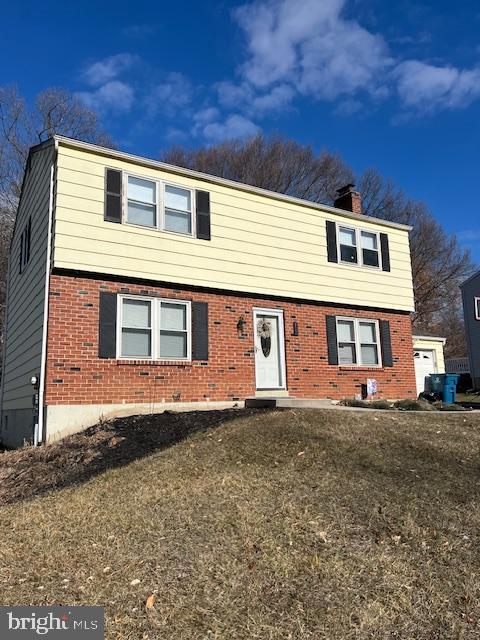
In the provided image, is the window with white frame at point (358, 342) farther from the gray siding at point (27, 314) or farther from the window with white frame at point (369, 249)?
the gray siding at point (27, 314)

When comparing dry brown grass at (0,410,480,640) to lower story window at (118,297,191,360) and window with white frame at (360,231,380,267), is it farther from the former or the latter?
window with white frame at (360,231,380,267)

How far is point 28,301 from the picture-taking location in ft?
39.6

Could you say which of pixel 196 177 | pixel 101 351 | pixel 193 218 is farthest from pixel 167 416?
pixel 196 177

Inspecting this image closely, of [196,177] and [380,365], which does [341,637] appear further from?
[380,365]

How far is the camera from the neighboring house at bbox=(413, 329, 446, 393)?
18.9m

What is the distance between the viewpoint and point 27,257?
1285cm

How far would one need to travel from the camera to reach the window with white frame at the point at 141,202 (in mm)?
11109

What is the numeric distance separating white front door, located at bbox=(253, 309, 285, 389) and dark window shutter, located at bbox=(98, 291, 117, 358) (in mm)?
3382

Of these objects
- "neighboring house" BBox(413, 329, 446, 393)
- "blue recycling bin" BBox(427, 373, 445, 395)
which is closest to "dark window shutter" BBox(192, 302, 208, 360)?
"blue recycling bin" BBox(427, 373, 445, 395)

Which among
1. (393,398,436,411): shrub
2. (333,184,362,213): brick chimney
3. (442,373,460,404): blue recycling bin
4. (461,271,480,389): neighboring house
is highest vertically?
(333,184,362,213): brick chimney

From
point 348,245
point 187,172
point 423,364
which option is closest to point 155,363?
point 187,172

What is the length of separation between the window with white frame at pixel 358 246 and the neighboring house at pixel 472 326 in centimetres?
1117

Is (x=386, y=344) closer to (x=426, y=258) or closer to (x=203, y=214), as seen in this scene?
(x=203, y=214)

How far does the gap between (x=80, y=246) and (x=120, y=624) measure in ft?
26.4
